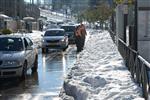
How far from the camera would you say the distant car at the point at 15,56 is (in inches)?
586

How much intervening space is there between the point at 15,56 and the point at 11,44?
1.41 meters

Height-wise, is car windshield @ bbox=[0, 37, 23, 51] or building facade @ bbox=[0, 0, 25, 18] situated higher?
building facade @ bbox=[0, 0, 25, 18]

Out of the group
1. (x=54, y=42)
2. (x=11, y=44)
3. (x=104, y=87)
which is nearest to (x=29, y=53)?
(x=11, y=44)

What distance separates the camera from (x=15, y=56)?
15188 mm

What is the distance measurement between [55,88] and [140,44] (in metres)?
2.76

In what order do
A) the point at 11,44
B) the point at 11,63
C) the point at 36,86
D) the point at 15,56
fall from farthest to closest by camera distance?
the point at 11,44
the point at 15,56
the point at 11,63
the point at 36,86

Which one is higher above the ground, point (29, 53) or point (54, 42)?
point (29, 53)

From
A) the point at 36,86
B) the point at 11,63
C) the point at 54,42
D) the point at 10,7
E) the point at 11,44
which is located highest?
the point at 10,7

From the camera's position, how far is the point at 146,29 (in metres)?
13.5

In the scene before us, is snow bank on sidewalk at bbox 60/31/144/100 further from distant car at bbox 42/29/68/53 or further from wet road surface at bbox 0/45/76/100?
distant car at bbox 42/29/68/53

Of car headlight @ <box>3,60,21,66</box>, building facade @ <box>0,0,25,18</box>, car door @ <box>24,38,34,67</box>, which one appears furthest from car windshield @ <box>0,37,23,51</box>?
building facade @ <box>0,0,25,18</box>

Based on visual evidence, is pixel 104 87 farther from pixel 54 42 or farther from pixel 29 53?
pixel 54 42

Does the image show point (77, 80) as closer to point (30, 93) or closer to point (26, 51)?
point (30, 93)

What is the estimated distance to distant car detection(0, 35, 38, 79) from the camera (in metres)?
14.9
